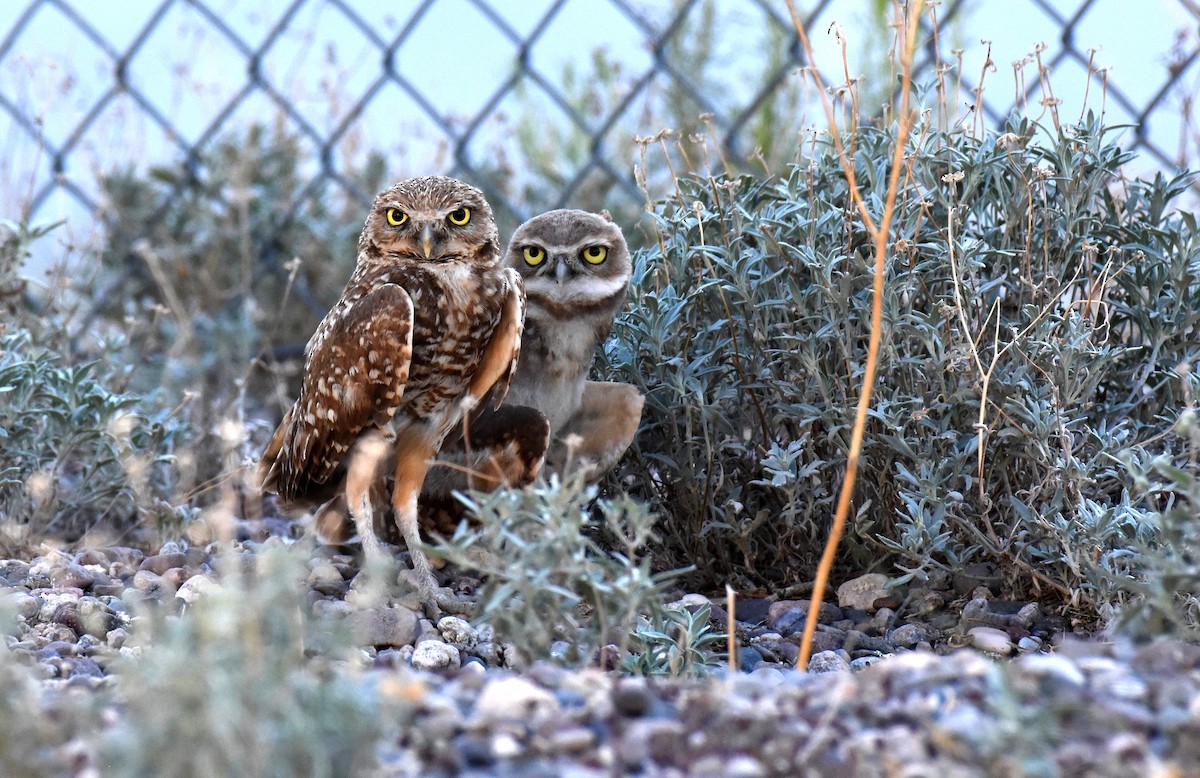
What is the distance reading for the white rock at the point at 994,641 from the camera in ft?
8.80

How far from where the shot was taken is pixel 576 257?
11.6 feet

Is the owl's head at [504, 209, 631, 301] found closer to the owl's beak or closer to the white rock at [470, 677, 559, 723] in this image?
the owl's beak

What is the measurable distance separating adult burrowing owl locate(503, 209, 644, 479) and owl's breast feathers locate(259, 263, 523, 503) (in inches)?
5.4

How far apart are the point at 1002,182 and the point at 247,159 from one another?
11.1 feet

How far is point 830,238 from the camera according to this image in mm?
3225

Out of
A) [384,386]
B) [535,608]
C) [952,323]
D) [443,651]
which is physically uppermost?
[952,323]

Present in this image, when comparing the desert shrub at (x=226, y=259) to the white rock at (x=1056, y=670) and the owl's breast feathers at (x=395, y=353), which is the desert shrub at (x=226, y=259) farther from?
the white rock at (x=1056, y=670)

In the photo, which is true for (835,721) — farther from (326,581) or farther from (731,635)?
(326,581)

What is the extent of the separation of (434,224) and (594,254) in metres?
0.42

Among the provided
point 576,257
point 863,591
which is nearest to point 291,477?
point 576,257

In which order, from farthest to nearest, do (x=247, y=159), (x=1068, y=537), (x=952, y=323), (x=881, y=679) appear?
1. (x=247, y=159)
2. (x=952, y=323)
3. (x=1068, y=537)
4. (x=881, y=679)

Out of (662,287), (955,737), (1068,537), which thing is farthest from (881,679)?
(662,287)

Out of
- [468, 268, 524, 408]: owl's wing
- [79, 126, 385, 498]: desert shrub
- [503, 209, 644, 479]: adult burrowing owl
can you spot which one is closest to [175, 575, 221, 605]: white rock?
[468, 268, 524, 408]: owl's wing

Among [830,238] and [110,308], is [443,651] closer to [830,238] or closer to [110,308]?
[830,238]
